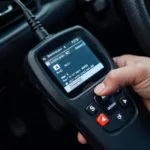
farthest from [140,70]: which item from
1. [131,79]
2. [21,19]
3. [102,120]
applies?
[21,19]

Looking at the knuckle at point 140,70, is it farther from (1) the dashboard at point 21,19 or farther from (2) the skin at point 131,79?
(1) the dashboard at point 21,19

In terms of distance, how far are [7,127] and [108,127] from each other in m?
0.39

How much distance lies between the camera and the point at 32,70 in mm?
727

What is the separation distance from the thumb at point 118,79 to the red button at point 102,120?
0.14 ft

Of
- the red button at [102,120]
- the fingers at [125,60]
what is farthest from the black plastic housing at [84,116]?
the fingers at [125,60]

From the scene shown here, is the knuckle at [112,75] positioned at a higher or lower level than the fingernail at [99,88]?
higher

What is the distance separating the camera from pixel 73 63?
2.55 ft

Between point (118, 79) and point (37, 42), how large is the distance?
20cm

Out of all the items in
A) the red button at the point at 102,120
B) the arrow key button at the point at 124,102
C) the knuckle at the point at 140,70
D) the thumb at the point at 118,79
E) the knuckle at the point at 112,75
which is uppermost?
the knuckle at the point at 112,75

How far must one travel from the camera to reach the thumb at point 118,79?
75 cm

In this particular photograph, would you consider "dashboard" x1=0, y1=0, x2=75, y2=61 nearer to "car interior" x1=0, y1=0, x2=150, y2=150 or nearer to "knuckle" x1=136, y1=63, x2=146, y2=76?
"car interior" x1=0, y1=0, x2=150, y2=150

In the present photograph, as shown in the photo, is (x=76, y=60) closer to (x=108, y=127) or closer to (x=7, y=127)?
(x=108, y=127)

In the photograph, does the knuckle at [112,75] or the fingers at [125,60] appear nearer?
the knuckle at [112,75]

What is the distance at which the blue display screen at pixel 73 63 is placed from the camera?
76cm
